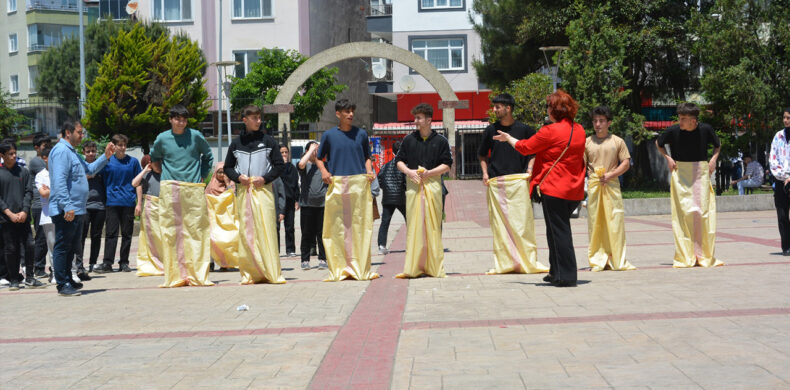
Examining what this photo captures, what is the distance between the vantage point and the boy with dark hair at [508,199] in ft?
30.1

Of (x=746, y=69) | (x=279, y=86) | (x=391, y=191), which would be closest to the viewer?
(x=391, y=191)

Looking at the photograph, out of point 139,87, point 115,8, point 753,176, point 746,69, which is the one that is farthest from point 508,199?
point 115,8

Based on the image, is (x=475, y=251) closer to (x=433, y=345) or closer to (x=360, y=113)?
(x=433, y=345)

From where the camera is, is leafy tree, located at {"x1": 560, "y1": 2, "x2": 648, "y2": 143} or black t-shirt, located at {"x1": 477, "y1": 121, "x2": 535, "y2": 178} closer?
black t-shirt, located at {"x1": 477, "y1": 121, "x2": 535, "y2": 178}

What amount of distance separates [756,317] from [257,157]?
5.12m

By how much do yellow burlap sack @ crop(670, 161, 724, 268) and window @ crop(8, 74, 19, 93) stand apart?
5410cm

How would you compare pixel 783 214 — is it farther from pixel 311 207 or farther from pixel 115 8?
pixel 115 8

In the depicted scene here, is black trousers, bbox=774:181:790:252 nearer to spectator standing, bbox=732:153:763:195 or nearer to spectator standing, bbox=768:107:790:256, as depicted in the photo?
spectator standing, bbox=768:107:790:256

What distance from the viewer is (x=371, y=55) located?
2747 centimetres

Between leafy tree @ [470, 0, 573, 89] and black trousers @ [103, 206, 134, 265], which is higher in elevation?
leafy tree @ [470, 0, 573, 89]

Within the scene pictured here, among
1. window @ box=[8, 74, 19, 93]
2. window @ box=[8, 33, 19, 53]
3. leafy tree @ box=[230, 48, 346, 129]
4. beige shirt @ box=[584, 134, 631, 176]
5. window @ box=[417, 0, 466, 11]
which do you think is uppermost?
window @ box=[417, 0, 466, 11]

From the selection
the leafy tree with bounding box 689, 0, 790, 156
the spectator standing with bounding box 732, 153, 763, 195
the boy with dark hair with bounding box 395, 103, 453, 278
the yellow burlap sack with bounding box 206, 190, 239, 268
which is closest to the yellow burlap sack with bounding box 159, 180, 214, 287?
the yellow burlap sack with bounding box 206, 190, 239, 268

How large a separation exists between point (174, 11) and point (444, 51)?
46.5ft

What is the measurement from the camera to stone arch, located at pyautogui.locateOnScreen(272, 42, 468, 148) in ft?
89.8
